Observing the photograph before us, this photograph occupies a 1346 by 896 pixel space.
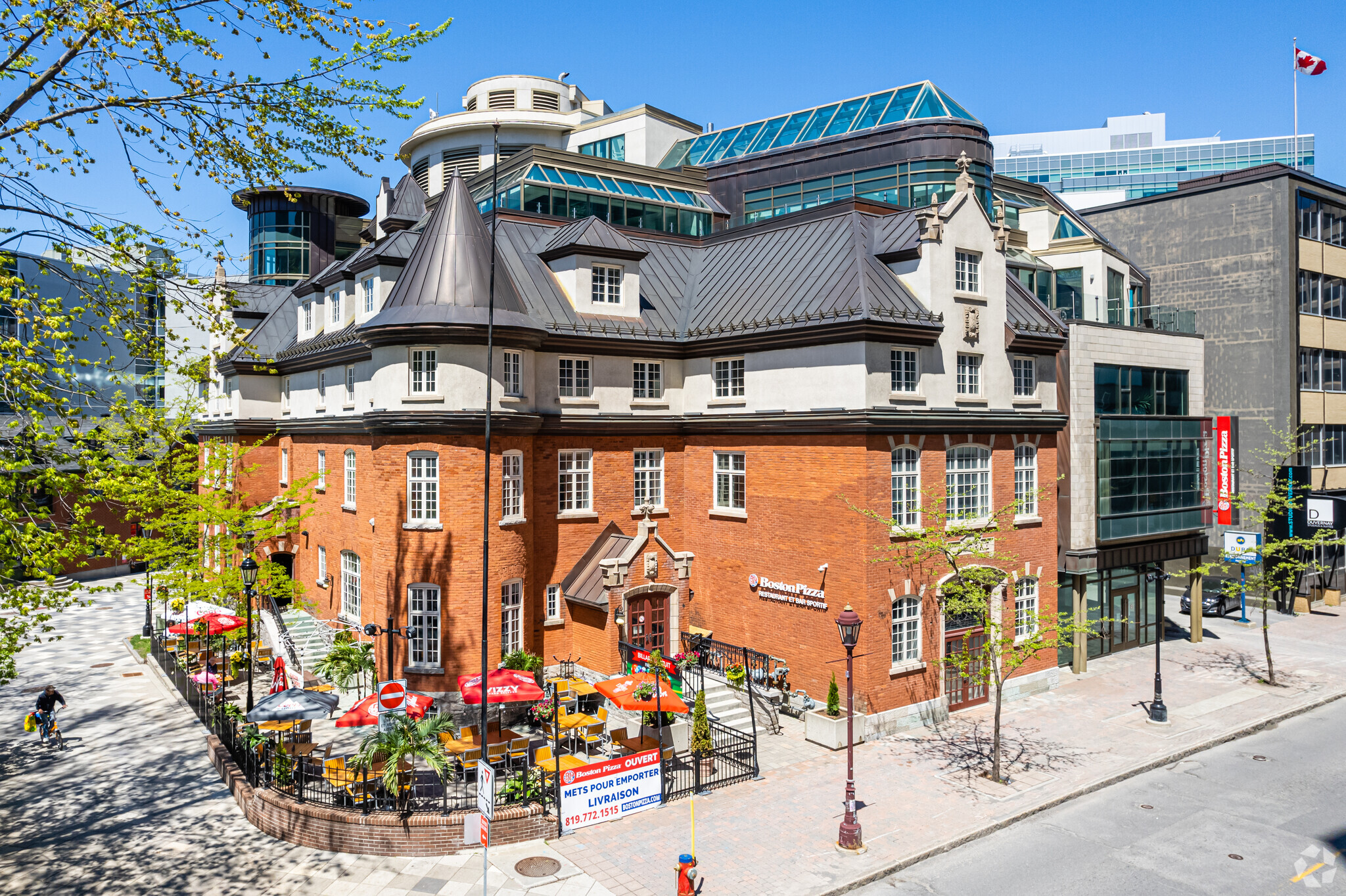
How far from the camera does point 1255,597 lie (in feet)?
146

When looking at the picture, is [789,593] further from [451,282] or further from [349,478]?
[349,478]

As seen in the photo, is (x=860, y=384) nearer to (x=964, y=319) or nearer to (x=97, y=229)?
(x=964, y=319)

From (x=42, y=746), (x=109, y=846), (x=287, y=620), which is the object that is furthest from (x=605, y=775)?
(x=287, y=620)

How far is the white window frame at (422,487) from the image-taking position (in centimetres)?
2736

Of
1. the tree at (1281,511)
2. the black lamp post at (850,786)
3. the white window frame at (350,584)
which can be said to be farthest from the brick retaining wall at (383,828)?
the tree at (1281,511)

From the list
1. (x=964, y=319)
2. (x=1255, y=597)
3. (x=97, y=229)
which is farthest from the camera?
(x=1255, y=597)

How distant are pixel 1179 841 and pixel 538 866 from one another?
1401cm

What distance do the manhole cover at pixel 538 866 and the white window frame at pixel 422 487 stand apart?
1153 cm

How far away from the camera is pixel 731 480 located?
102 feet

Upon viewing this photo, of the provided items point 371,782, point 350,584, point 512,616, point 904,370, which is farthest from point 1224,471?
point 350,584

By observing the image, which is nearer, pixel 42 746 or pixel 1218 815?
pixel 1218 815

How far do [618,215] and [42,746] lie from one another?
27449 mm

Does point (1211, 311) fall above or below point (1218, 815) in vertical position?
above

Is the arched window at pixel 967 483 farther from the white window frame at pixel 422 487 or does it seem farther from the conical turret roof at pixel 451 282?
the white window frame at pixel 422 487
